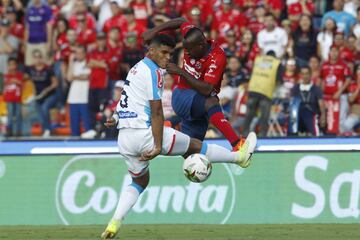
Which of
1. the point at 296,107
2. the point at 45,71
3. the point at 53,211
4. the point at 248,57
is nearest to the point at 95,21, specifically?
the point at 45,71

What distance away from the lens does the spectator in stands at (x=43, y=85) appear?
21.9m

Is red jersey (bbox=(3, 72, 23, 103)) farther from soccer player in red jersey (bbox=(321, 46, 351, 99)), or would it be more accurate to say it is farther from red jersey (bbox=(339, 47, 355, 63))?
red jersey (bbox=(339, 47, 355, 63))

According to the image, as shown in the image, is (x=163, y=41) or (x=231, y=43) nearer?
(x=163, y=41)

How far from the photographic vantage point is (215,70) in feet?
44.8

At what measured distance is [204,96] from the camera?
13.8 m

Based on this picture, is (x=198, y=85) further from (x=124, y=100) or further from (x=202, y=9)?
(x=202, y=9)

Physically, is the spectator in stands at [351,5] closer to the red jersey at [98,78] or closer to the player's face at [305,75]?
the player's face at [305,75]

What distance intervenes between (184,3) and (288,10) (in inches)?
88.5

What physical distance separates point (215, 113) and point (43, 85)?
353 inches

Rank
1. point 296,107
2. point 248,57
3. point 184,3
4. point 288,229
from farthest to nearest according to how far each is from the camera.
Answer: point 184,3
point 248,57
point 296,107
point 288,229

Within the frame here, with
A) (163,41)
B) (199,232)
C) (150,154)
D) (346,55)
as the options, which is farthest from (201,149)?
(346,55)

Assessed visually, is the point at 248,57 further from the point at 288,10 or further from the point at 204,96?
the point at 204,96

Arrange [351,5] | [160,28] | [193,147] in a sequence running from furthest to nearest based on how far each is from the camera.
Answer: [351,5], [160,28], [193,147]

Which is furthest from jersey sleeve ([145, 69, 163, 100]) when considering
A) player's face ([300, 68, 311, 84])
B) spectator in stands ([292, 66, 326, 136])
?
player's face ([300, 68, 311, 84])
